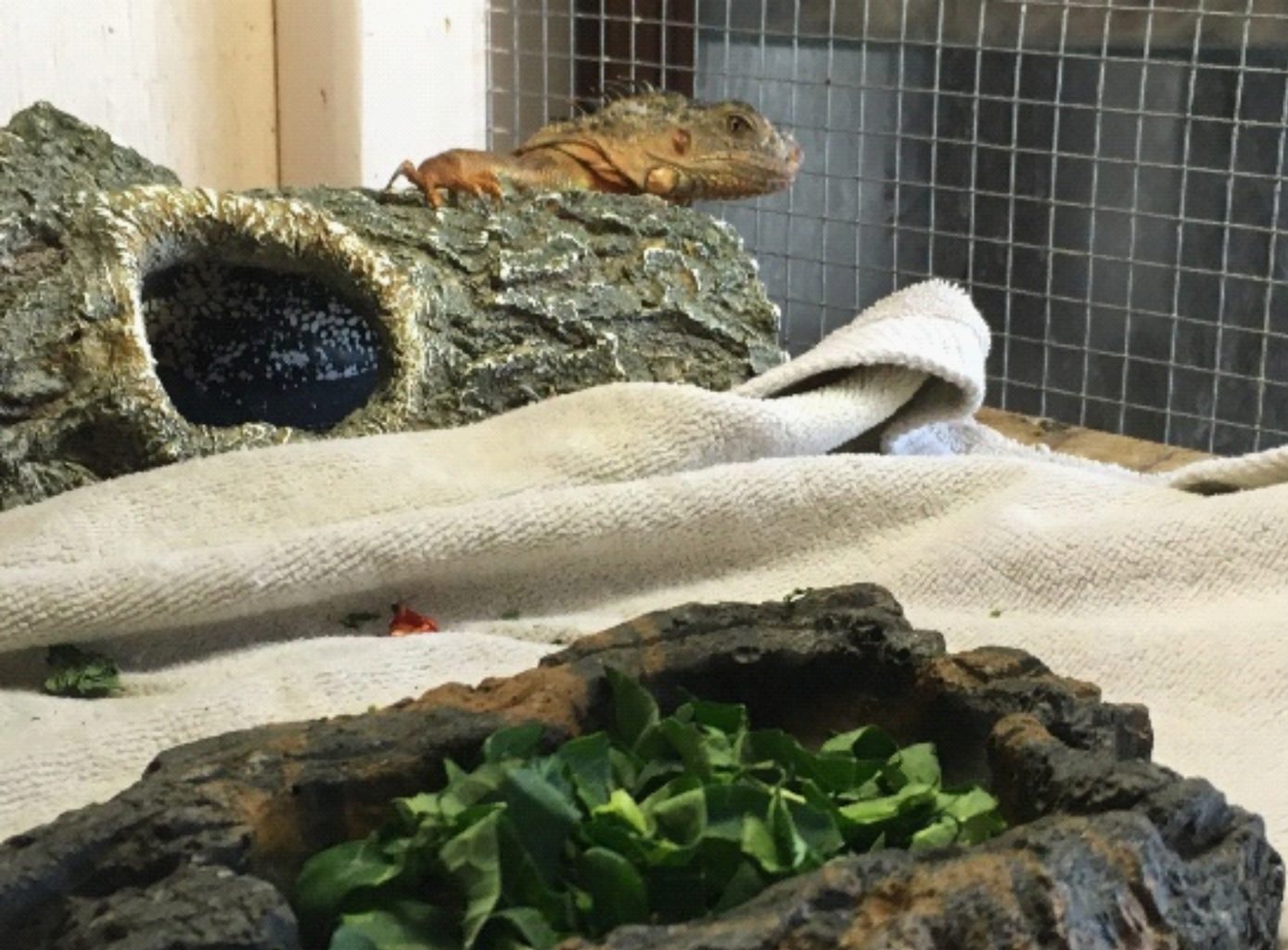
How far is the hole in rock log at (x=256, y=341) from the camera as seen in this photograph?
50.6 inches

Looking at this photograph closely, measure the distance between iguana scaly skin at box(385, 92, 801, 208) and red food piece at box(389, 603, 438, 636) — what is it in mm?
655

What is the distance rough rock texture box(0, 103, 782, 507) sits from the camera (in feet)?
3.76

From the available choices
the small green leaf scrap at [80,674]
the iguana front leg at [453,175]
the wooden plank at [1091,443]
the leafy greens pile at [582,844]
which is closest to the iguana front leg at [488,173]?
the iguana front leg at [453,175]

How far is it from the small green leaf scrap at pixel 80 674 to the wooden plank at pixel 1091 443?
860mm

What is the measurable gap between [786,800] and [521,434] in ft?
1.93

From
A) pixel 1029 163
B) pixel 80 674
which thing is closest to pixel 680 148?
pixel 1029 163

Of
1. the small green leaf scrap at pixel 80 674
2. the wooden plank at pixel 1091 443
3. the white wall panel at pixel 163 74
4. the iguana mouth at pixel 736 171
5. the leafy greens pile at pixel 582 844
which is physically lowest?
the wooden plank at pixel 1091 443

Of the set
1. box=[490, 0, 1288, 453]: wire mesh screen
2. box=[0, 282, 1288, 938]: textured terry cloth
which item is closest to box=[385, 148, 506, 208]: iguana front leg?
box=[0, 282, 1288, 938]: textured terry cloth

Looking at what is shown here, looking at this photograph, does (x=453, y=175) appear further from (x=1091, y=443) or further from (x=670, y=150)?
(x=1091, y=443)

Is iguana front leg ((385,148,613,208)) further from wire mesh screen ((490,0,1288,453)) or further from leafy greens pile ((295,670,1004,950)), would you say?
leafy greens pile ((295,670,1004,950))

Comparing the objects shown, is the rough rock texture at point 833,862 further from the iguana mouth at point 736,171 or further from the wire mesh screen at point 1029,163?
the wire mesh screen at point 1029,163

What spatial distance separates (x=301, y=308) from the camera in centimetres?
133

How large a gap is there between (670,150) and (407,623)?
2.40ft

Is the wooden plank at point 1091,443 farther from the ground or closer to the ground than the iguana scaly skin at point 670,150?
closer to the ground
